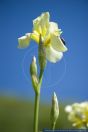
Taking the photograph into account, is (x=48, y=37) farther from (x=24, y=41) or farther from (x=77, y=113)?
(x=77, y=113)

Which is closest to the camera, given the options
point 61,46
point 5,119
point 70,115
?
point 70,115

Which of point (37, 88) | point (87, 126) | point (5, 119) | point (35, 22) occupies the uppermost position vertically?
point (5, 119)

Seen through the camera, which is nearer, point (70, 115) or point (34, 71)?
point (70, 115)

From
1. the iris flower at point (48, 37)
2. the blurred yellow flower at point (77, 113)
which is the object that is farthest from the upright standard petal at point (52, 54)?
the blurred yellow flower at point (77, 113)

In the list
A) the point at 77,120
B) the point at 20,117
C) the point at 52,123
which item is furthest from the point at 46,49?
the point at 20,117

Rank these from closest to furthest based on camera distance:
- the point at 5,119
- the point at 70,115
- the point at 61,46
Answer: the point at 70,115, the point at 61,46, the point at 5,119

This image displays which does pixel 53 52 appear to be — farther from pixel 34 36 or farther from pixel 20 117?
pixel 20 117

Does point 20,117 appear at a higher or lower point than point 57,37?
higher

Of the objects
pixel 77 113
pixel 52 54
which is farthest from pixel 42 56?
pixel 77 113
